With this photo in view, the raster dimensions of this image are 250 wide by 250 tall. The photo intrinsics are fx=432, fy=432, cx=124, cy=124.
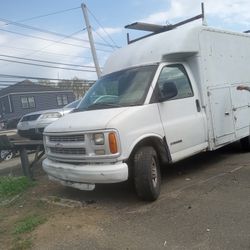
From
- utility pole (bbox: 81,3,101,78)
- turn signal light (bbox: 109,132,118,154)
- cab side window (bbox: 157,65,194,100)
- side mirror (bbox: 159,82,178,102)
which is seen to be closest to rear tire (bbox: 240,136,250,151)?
cab side window (bbox: 157,65,194,100)

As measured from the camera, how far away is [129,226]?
214 inches

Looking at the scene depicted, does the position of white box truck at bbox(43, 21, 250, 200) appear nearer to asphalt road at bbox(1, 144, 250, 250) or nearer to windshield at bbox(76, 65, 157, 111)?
windshield at bbox(76, 65, 157, 111)

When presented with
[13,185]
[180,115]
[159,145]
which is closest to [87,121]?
[159,145]

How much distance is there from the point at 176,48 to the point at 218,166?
2.51m

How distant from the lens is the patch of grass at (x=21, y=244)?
508 cm

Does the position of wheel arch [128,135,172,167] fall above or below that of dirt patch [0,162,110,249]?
above

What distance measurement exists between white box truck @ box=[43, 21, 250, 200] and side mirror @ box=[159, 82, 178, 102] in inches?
0.6

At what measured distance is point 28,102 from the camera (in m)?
45.6

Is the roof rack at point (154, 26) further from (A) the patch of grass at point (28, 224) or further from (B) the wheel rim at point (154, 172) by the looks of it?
(A) the patch of grass at point (28, 224)

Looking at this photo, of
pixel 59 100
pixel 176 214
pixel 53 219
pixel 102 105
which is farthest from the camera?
pixel 59 100

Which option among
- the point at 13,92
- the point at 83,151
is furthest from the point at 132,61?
the point at 13,92

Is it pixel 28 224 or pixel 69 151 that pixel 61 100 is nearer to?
pixel 69 151

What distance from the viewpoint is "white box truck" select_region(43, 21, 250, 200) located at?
6117 millimetres

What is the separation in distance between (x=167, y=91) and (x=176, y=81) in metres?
0.53
